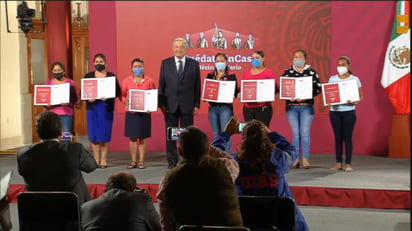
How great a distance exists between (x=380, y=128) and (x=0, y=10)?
20.2ft

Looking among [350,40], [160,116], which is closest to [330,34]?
[350,40]

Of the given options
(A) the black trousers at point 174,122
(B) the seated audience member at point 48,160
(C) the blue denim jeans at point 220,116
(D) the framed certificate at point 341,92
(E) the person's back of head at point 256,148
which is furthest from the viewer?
(C) the blue denim jeans at point 220,116

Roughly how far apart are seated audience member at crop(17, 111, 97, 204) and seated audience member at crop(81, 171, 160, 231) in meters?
0.55

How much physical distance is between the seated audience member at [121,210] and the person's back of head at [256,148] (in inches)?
25.3

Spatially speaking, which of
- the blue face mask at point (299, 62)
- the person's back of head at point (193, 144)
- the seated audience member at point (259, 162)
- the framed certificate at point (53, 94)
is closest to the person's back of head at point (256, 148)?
the seated audience member at point (259, 162)

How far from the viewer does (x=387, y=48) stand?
25.3 feet

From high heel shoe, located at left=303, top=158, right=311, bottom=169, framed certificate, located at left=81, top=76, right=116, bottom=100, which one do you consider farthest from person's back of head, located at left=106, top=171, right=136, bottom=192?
high heel shoe, located at left=303, top=158, right=311, bottom=169

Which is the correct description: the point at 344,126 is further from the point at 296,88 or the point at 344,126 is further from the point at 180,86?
the point at 180,86

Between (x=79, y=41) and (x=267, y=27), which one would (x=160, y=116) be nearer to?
(x=267, y=27)

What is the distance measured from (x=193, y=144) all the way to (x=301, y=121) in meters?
3.73

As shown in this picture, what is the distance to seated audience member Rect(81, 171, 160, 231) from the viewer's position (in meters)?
3.02

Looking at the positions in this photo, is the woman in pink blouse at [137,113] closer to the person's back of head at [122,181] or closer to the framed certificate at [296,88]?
the framed certificate at [296,88]

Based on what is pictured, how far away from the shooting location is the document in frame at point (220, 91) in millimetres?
6570

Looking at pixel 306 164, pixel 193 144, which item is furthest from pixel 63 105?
pixel 193 144
